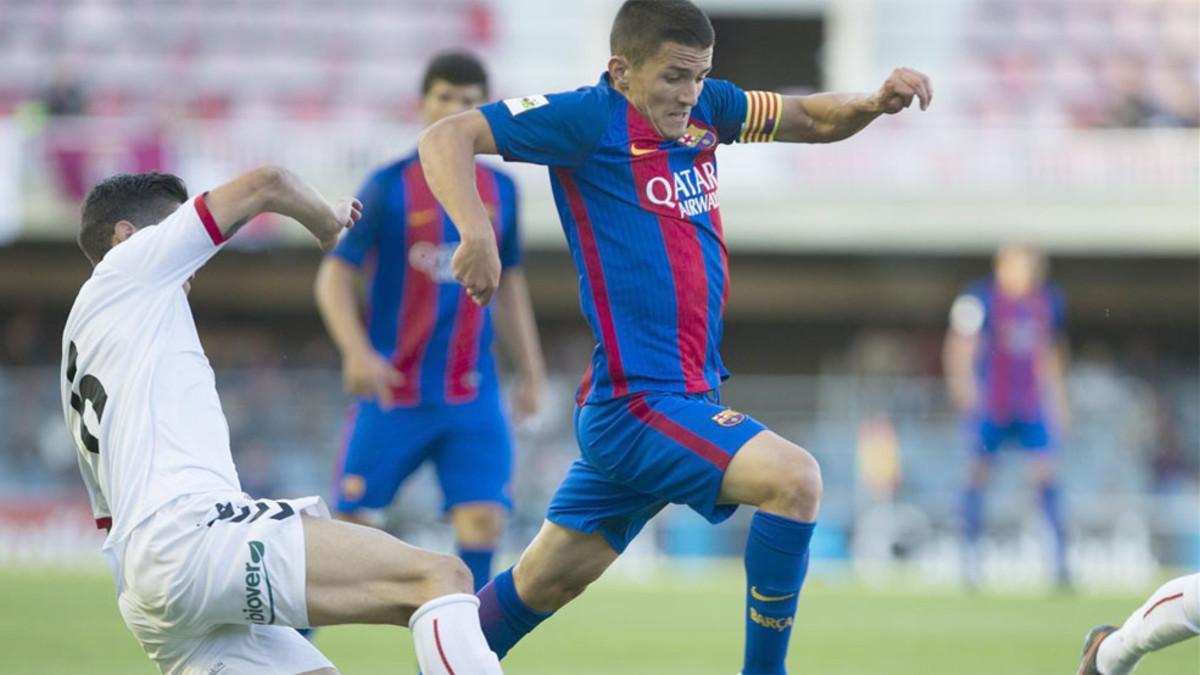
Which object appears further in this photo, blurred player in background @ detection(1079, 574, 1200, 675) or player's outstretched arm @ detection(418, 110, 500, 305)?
blurred player in background @ detection(1079, 574, 1200, 675)

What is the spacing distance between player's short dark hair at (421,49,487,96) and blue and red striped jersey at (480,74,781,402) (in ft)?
6.84

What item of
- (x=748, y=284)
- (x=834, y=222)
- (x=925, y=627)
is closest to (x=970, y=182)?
(x=834, y=222)

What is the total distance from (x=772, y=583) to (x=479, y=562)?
226 cm

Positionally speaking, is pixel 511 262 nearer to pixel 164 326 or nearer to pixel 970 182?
pixel 164 326

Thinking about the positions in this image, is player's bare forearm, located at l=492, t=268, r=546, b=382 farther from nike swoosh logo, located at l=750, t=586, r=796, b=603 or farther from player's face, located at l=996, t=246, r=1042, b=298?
player's face, located at l=996, t=246, r=1042, b=298

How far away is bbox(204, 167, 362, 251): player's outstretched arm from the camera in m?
4.23

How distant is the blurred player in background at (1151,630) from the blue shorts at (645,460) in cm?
123

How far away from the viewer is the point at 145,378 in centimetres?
420

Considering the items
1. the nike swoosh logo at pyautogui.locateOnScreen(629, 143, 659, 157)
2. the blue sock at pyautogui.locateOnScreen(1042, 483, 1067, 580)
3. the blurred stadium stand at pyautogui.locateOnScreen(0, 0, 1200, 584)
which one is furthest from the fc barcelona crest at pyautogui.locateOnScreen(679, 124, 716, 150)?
the blurred stadium stand at pyautogui.locateOnScreen(0, 0, 1200, 584)

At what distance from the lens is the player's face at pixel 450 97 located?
22.6 feet

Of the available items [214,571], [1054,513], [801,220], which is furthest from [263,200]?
[801,220]

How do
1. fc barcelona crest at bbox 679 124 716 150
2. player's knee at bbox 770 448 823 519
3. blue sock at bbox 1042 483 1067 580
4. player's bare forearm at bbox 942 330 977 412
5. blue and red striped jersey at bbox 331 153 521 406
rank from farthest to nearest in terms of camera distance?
1. player's bare forearm at bbox 942 330 977 412
2. blue sock at bbox 1042 483 1067 580
3. blue and red striped jersey at bbox 331 153 521 406
4. fc barcelona crest at bbox 679 124 716 150
5. player's knee at bbox 770 448 823 519

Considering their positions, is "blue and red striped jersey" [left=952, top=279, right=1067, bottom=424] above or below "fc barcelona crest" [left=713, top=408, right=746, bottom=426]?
above

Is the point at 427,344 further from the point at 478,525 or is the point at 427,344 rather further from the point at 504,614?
the point at 504,614
